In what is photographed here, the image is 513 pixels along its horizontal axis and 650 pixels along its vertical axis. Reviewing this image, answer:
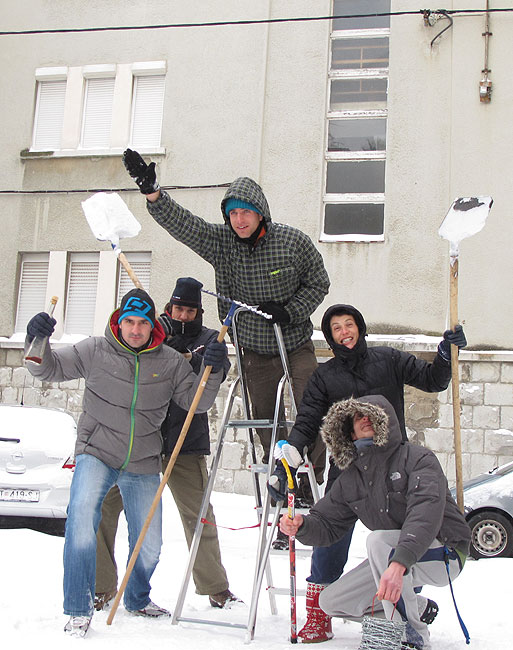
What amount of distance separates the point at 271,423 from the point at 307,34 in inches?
381

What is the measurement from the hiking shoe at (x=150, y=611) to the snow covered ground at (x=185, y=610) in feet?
0.16

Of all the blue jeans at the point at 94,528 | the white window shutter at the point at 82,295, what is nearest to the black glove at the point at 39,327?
the blue jeans at the point at 94,528

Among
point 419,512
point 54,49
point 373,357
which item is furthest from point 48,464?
point 54,49

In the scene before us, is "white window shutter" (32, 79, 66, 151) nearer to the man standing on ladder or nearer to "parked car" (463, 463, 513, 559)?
"parked car" (463, 463, 513, 559)

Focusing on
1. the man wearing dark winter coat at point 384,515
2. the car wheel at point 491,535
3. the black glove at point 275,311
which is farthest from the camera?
the car wheel at point 491,535

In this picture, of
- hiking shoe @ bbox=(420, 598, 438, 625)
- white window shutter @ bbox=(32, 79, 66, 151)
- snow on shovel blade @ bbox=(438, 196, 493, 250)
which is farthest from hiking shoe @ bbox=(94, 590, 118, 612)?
white window shutter @ bbox=(32, 79, 66, 151)

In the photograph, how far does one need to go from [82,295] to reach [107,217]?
8.13 meters

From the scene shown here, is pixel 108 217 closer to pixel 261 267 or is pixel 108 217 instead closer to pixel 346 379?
pixel 261 267

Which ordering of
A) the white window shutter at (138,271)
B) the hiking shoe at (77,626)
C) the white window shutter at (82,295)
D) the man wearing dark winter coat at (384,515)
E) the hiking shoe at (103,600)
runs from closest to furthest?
1. the man wearing dark winter coat at (384,515)
2. the hiking shoe at (77,626)
3. the hiking shoe at (103,600)
4. the white window shutter at (138,271)
5. the white window shutter at (82,295)

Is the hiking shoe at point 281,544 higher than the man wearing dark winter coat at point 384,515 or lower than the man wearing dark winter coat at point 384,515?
lower

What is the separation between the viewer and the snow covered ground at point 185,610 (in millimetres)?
3217

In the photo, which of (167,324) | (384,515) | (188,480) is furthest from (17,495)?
(384,515)

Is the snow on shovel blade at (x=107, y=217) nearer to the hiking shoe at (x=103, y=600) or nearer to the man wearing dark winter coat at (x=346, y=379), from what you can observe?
the man wearing dark winter coat at (x=346, y=379)

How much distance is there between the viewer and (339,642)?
337cm
